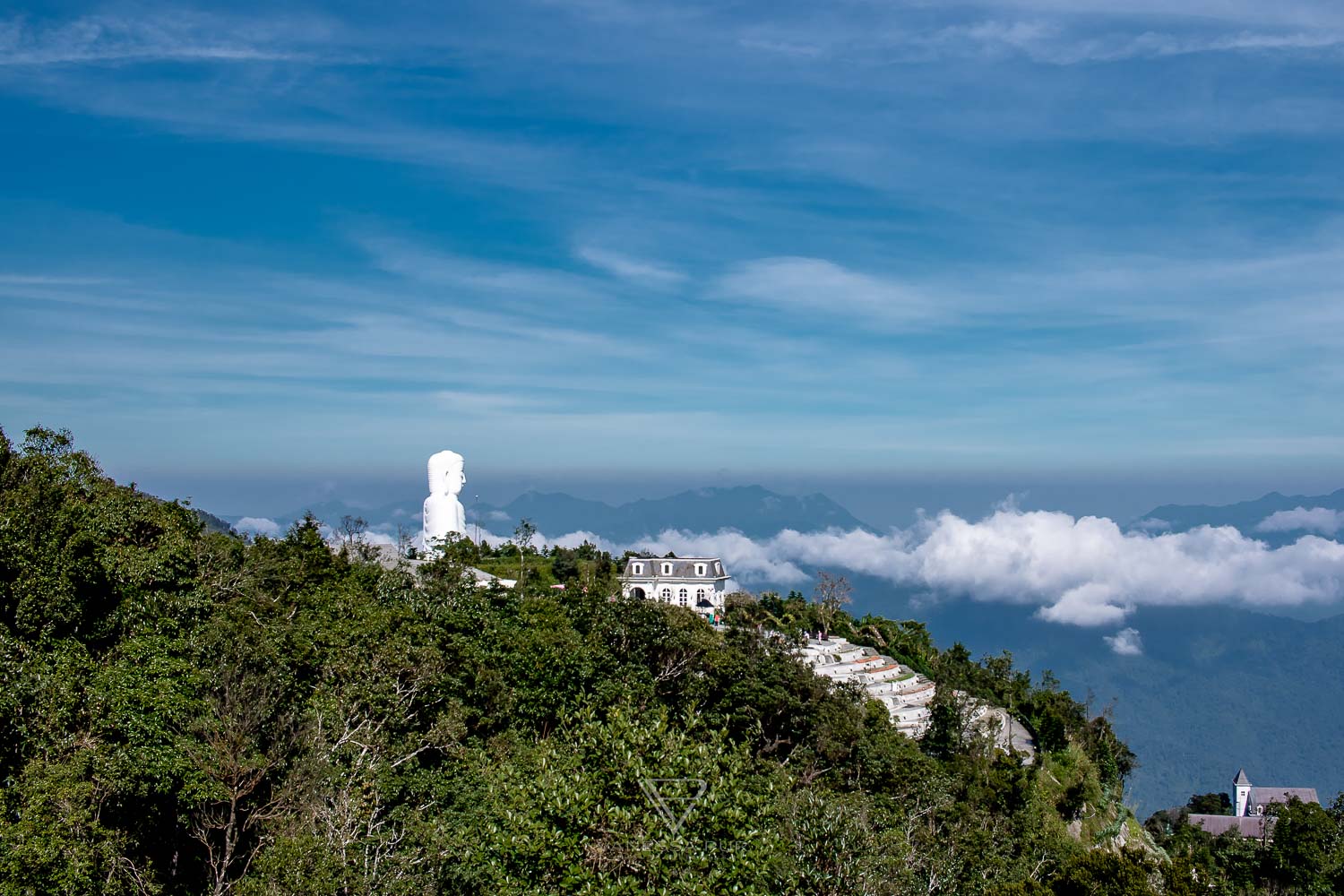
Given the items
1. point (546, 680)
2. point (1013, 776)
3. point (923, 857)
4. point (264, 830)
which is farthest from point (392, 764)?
point (1013, 776)

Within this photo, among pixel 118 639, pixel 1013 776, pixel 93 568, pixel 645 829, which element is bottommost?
pixel 1013 776

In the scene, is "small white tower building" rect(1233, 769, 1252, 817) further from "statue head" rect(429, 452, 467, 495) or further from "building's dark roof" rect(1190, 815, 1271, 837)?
"statue head" rect(429, 452, 467, 495)

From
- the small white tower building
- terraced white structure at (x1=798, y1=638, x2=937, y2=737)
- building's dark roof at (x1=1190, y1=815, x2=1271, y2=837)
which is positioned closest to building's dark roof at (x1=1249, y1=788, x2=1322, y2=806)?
the small white tower building

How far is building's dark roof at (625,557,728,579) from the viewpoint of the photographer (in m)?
55.9

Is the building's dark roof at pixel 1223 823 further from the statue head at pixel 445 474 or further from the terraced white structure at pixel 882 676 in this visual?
the statue head at pixel 445 474

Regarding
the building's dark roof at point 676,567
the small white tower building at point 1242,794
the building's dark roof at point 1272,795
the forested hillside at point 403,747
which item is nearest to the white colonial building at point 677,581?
the building's dark roof at point 676,567

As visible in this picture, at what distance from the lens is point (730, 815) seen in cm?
1186

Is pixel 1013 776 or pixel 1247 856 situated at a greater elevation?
pixel 1013 776

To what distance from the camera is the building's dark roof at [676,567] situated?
183 feet

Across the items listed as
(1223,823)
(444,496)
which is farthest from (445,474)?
(1223,823)

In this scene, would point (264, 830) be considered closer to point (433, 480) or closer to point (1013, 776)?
point (1013, 776)

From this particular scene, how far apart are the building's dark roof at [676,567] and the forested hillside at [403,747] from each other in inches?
1007

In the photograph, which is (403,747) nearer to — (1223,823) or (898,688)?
(898,688)

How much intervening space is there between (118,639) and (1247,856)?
46600 mm
